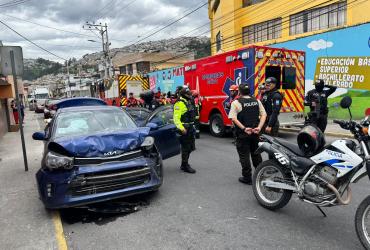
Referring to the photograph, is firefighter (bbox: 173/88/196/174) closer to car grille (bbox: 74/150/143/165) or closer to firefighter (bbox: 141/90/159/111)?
car grille (bbox: 74/150/143/165)

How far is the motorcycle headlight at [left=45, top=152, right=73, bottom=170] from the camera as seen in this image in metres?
4.09

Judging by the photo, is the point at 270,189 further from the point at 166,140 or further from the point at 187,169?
the point at 166,140

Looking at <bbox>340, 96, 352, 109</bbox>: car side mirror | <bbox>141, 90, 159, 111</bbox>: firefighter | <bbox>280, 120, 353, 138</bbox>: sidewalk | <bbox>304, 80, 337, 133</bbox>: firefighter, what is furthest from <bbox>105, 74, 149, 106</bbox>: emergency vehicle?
<bbox>340, 96, 352, 109</bbox>: car side mirror

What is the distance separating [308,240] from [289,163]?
0.93 meters

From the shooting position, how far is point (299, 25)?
23.0 meters

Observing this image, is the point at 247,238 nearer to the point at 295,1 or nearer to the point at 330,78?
the point at 330,78

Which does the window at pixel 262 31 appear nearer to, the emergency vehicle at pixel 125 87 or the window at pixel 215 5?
the window at pixel 215 5

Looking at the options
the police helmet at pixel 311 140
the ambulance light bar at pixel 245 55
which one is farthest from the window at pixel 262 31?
the police helmet at pixel 311 140

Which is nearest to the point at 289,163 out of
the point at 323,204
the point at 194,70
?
the point at 323,204

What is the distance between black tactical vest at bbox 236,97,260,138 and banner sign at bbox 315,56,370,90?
966 centimetres

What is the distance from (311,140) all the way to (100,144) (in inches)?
110

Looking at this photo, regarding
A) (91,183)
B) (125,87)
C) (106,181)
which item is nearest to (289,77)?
(106,181)

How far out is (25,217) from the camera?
4.39 metres

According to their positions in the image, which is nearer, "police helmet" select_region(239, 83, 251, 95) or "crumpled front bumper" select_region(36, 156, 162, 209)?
"crumpled front bumper" select_region(36, 156, 162, 209)
